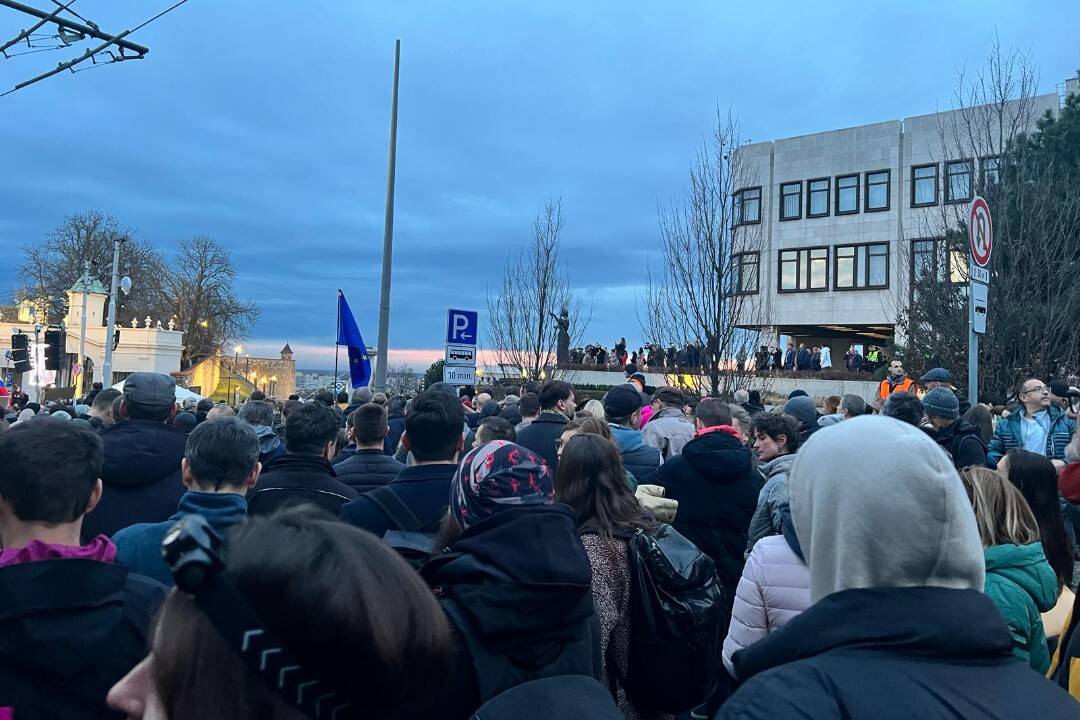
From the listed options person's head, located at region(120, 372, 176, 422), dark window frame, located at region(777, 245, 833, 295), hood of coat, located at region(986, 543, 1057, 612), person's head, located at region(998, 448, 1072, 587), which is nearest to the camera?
hood of coat, located at region(986, 543, 1057, 612)

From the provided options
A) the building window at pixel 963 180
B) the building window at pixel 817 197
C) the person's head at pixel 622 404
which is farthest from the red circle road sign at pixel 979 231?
the building window at pixel 817 197

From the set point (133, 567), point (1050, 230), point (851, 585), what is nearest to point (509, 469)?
point (851, 585)

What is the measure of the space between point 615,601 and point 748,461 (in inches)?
90.1

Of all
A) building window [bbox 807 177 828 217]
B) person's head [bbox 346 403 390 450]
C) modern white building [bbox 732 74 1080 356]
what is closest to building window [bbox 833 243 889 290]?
modern white building [bbox 732 74 1080 356]

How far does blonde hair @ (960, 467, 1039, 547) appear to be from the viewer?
351 cm

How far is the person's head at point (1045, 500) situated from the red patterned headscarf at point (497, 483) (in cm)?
292

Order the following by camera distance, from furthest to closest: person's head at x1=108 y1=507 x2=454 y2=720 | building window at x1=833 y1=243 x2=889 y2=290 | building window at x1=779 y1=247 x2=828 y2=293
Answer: building window at x1=779 y1=247 x2=828 y2=293 → building window at x1=833 y1=243 x2=889 y2=290 → person's head at x1=108 y1=507 x2=454 y2=720

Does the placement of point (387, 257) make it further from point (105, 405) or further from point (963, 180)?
point (963, 180)

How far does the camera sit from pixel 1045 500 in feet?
14.3

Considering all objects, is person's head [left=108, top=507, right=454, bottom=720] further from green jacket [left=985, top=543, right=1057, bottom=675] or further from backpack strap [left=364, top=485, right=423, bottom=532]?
green jacket [left=985, top=543, right=1057, bottom=675]

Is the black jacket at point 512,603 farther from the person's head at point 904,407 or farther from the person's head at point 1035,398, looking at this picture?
the person's head at point 1035,398

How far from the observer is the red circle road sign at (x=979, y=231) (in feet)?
26.1

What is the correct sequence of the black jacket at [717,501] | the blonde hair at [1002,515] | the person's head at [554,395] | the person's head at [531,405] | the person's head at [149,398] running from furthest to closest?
the person's head at [531,405], the person's head at [554,395], the black jacket at [717,501], the person's head at [149,398], the blonde hair at [1002,515]

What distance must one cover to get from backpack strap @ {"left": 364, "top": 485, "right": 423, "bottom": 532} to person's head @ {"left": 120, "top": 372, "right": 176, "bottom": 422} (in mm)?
1984
